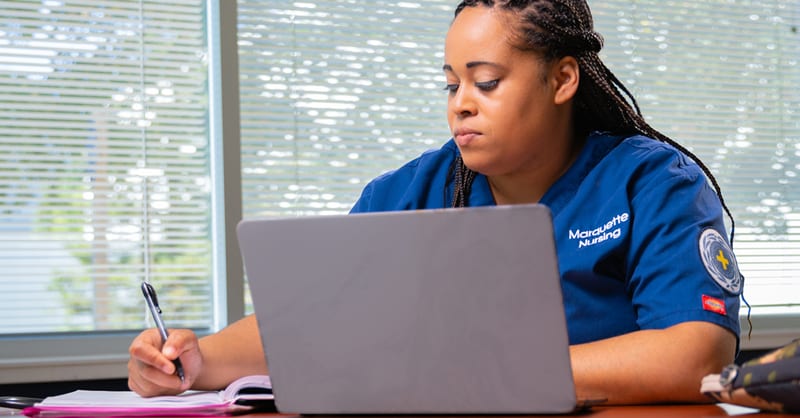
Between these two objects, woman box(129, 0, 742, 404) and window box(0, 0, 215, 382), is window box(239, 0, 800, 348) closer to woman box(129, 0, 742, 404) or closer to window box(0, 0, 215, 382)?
window box(0, 0, 215, 382)

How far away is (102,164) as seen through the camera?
2377 mm

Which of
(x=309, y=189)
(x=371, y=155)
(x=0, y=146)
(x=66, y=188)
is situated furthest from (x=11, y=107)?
(x=371, y=155)

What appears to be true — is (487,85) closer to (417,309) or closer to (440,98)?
(417,309)

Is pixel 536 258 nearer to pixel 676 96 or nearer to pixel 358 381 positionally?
pixel 358 381

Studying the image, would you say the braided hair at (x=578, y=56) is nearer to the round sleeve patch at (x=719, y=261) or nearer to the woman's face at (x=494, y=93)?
the woman's face at (x=494, y=93)

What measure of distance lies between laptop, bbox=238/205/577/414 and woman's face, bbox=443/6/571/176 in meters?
0.57

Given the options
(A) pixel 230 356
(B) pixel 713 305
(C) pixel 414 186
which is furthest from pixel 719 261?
(A) pixel 230 356

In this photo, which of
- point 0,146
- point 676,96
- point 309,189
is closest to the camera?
point 0,146

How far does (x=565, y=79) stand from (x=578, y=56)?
0.04m

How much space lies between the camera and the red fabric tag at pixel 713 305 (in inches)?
43.3

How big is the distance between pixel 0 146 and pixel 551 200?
156 centimetres

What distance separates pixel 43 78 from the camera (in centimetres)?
234

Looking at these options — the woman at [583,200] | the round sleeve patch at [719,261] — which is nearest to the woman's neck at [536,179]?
the woman at [583,200]

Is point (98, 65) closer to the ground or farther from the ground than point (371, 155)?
farther from the ground
